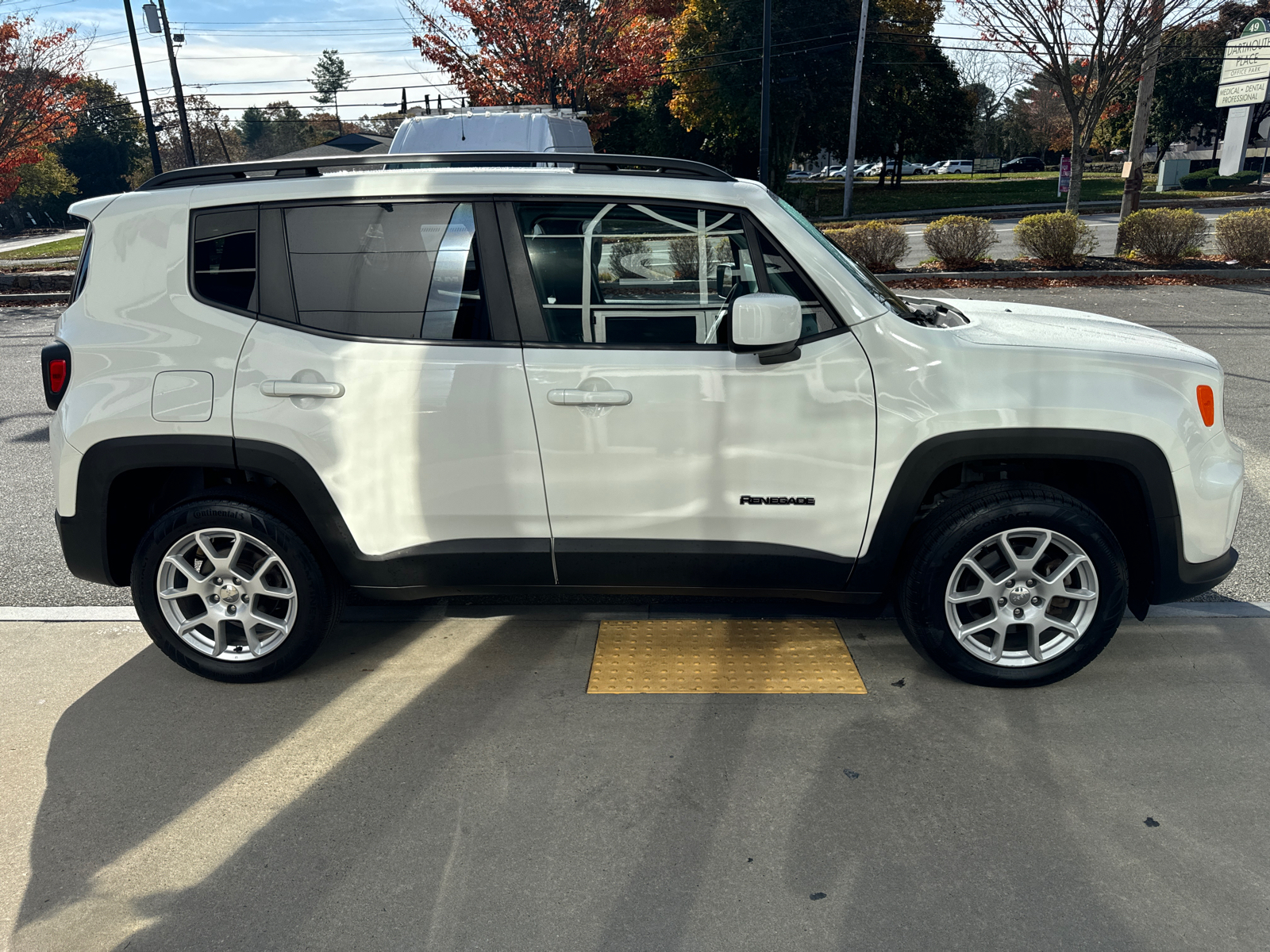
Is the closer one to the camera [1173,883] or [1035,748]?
[1173,883]

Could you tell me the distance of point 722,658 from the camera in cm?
371

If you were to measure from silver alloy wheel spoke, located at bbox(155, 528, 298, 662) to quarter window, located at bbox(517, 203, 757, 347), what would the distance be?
1.38m

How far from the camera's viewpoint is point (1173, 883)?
8.00 feet

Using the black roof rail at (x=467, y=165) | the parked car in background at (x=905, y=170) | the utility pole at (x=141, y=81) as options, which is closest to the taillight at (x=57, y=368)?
the black roof rail at (x=467, y=165)

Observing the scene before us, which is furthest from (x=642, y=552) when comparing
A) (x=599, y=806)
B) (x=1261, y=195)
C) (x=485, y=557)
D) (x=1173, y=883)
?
(x=1261, y=195)

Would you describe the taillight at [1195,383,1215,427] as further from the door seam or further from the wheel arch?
the door seam

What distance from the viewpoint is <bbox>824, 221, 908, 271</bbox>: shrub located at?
48.9 feet

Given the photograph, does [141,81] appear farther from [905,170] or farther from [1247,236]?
[905,170]

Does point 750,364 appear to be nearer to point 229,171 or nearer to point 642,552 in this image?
point 642,552

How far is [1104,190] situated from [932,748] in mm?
41668

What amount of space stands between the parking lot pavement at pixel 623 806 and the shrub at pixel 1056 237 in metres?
12.5

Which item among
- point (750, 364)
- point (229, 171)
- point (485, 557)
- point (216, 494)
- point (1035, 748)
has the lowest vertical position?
point (1035, 748)

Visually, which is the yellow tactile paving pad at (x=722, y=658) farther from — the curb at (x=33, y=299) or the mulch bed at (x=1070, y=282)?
the curb at (x=33, y=299)

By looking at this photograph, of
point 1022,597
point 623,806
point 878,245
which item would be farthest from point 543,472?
point 878,245
